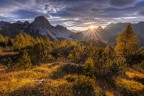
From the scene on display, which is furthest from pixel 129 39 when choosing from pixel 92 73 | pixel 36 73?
pixel 36 73

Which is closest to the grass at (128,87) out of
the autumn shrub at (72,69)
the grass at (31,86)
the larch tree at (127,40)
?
the autumn shrub at (72,69)

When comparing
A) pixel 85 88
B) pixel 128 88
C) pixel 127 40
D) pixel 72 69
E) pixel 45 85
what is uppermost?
pixel 45 85

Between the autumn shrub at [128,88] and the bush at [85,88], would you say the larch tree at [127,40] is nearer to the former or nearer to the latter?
the autumn shrub at [128,88]

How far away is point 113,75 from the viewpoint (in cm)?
2736

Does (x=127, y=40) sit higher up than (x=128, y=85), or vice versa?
(x=127, y=40)

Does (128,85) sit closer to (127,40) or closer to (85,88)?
(85,88)

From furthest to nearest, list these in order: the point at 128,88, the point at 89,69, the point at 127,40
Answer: the point at 127,40 < the point at 89,69 < the point at 128,88

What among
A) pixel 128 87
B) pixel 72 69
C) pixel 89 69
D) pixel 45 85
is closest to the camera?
pixel 45 85

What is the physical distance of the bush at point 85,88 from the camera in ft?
63.4

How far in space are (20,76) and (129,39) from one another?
44.3m

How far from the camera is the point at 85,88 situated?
2011cm

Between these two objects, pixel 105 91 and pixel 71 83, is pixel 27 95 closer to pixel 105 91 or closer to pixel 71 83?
pixel 71 83

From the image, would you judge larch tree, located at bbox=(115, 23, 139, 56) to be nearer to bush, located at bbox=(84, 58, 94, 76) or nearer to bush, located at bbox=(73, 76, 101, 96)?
bush, located at bbox=(84, 58, 94, 76)

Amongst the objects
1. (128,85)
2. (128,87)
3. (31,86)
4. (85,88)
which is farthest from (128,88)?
(31,86)
